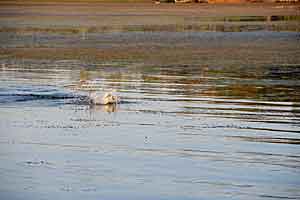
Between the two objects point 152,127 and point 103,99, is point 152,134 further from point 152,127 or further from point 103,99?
point 103,99

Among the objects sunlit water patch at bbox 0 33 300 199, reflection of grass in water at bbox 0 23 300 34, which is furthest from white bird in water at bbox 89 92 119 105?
reflection of grass in water at bbox 0 23 300 34

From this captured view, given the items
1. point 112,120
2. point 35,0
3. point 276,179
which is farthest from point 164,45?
point 35,0

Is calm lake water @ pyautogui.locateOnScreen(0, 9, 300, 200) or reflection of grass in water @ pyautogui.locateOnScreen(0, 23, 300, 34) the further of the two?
reflection of grass in water @ pyautogui.locateOnScreen(0, 23, 300, 34)

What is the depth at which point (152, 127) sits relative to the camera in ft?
53.2

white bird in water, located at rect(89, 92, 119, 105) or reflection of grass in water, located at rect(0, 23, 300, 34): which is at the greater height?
reflection of grass in water, located at rect(0, 23, 300, 34)

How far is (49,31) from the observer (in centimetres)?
4650

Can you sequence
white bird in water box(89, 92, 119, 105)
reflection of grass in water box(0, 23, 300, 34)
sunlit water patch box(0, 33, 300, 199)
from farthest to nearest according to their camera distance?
reflection of grass in water box(0, 23, 300, 34)
white bird in water box(89, 92, 119, 105)
sunlit water patch box(0, 33, 300, 199)

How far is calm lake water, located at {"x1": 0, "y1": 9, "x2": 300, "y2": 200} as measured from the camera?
1165 centimetres

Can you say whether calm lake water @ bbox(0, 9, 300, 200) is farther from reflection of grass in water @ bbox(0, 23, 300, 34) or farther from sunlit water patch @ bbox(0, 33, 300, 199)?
reflection of grass in water @ bbox(0, 23, 300, 34)

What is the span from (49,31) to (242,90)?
25.9 meters

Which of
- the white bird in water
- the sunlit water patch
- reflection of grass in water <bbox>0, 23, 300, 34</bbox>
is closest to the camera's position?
the sunlit water patch

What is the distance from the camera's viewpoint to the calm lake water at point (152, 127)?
11648mm

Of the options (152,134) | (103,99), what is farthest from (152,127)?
(103,99)

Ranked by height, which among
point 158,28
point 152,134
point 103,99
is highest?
point 158,28
